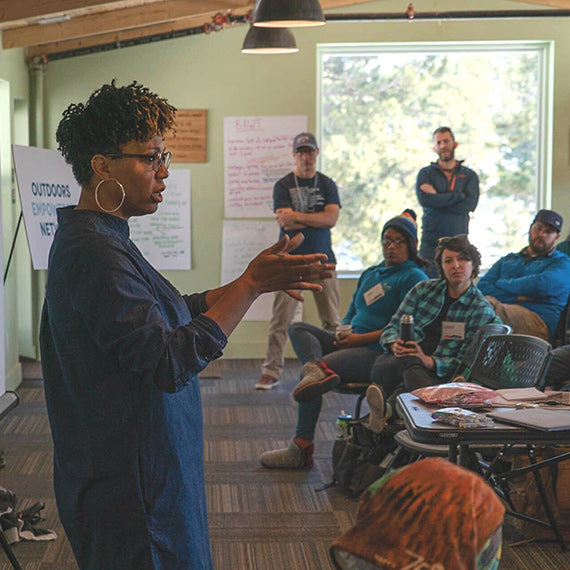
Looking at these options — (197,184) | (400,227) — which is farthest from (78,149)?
(197,184)

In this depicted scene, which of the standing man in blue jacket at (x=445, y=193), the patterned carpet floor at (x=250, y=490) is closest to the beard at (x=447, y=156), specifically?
the standing man in blue jacket at (x=445, y=193)

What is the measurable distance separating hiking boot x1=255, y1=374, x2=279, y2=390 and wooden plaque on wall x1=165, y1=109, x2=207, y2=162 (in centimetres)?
217

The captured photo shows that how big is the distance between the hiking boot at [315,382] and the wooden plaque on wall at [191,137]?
3812 mm

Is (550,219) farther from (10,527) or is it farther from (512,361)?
(10,527)

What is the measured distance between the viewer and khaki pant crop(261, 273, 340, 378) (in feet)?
22.9

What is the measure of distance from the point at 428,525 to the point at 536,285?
212 inches

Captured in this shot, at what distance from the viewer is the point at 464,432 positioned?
2889mm

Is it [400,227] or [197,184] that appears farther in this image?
[197,184]

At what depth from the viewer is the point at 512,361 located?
3920mm

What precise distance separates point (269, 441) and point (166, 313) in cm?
369

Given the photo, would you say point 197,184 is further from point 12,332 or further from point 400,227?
point 400,227

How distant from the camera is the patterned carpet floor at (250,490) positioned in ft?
11.9

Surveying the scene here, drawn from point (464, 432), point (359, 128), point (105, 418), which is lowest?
point (464, 432)

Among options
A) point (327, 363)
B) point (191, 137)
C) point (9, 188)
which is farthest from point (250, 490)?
point (191, 137)
